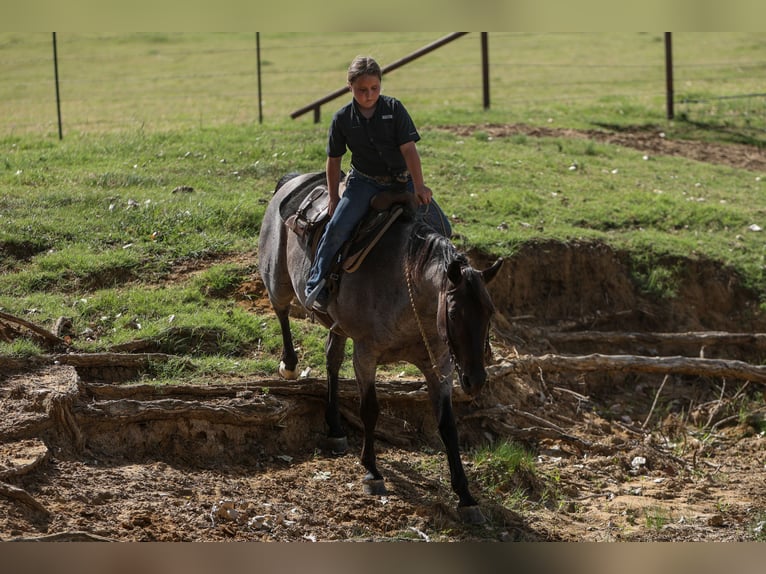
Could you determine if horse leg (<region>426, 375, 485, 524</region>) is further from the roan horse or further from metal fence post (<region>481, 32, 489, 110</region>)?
metal fence post (<region>481, 32, 489, 110</region>)

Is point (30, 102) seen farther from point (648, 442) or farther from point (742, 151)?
point (648, 442)

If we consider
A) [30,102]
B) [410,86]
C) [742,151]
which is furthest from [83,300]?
[410,86]

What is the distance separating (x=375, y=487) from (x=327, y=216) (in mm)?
2066

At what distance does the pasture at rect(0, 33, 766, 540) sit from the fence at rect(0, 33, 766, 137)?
99.9 inches

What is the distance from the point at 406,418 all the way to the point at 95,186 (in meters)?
6.01

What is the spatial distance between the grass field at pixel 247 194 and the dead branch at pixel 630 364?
1664 millimetres

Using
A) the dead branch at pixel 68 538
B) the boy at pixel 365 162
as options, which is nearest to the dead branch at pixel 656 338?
the boy at pixel 365 162

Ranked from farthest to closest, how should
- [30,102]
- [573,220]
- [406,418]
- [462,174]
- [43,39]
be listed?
[43,39]
[30,102]
[462,174]
[573,220]
[406,418]

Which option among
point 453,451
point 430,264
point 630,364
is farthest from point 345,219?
point 630,364

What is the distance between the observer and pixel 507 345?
964 centimetres

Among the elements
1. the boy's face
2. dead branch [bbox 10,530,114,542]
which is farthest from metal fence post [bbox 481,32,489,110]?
dead branch [bbox 10,530,114,542]

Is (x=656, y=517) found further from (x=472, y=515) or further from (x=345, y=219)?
(x=345, y=219)

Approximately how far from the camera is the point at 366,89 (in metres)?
6.49

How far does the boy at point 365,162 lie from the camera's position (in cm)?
666
